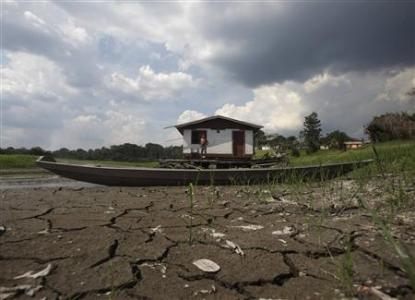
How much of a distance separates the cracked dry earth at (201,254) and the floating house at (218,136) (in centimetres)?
1937

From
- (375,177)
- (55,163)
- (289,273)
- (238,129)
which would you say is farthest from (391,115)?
(289,273)

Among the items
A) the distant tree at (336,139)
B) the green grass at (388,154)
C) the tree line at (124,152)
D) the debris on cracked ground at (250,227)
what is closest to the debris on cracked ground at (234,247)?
the debris on cracked ground at (250,227)

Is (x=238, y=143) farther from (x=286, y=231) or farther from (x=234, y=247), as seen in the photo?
(x=234, y=247)

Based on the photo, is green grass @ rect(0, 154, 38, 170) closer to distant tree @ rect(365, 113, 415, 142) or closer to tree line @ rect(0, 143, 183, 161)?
tree line @ rect(0, 143, 183, 161)

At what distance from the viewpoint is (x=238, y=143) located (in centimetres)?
2458

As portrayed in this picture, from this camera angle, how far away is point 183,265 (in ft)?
8.95

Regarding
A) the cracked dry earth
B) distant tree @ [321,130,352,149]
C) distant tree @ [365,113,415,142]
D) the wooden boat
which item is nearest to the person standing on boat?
distant tree @ [365,113,415,142]

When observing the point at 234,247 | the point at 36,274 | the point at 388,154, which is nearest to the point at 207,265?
the point at 234,247

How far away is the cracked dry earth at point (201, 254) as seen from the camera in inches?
88.8

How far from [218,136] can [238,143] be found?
5.29ft

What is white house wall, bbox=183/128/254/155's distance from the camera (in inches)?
954

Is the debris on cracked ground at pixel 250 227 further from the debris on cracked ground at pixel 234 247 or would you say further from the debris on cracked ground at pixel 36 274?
the debris on cracked ground at pixel 36 274

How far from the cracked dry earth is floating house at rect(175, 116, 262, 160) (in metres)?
19.4

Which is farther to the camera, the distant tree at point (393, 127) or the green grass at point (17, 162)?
the green grass at point (17, 162)
